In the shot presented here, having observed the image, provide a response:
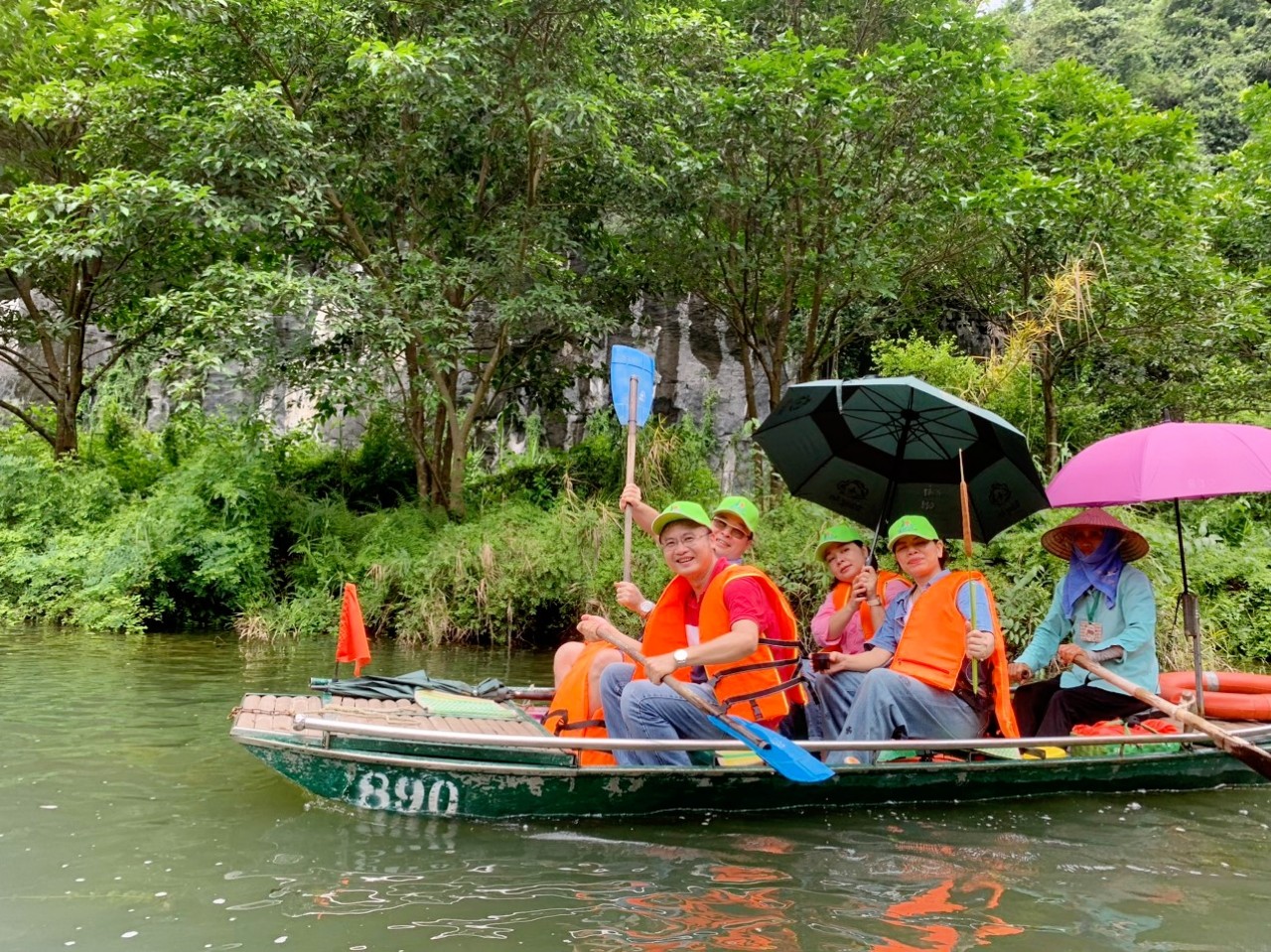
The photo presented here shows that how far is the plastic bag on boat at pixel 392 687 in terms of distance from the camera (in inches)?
231

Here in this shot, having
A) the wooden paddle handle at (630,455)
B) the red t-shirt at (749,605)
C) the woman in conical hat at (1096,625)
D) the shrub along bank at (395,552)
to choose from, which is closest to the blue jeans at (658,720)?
the red t-shirt at (749,605)

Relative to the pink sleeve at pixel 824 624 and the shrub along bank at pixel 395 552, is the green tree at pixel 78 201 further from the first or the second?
the pink sleeve at pixel 824 624

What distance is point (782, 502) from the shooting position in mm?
11352

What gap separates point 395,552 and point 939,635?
8219 mm

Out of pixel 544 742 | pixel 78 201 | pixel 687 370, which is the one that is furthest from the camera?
pixel 687 370

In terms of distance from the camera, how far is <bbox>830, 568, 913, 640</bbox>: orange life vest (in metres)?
5.40

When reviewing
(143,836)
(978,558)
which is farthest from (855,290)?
(143,836)

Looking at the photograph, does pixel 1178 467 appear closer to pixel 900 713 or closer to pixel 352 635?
pixel 900 713

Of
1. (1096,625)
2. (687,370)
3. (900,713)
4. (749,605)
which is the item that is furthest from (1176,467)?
(687,370)

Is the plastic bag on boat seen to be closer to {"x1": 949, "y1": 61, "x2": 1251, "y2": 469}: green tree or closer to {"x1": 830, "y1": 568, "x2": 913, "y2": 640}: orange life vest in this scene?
{"x1": 830, "y1": 568, "x2": 913, "y2": 640}: orange life vest

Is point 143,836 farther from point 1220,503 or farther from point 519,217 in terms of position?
point 1220,503

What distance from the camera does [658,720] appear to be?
14.9 ft

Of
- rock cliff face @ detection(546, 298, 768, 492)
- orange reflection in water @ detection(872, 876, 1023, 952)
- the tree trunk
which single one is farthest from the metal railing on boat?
rock cliff face @ detection(546, 298, 768, 492)

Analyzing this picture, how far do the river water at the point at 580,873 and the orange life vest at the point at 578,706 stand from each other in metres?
0.54
